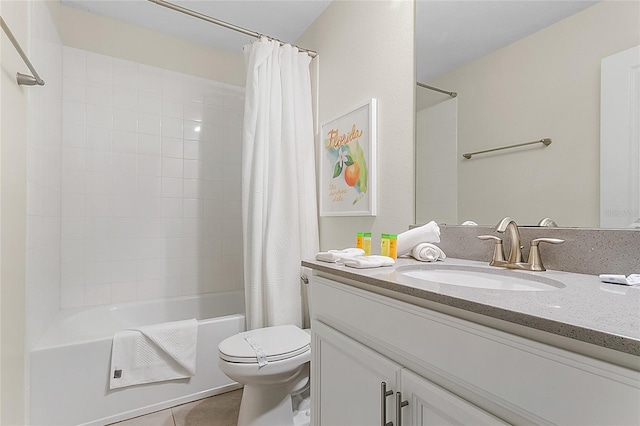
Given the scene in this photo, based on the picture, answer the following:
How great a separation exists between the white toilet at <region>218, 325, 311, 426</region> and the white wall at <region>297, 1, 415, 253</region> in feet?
2.14

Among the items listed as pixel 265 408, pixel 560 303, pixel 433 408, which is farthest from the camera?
pixel 265 408

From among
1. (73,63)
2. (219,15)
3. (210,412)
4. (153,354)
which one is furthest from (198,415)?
(219,15)

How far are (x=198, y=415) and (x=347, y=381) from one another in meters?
1.25

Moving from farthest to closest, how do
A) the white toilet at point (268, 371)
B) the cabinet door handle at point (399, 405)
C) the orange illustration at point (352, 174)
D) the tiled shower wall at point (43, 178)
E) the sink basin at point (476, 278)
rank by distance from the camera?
the orange illustration at point (352, 174) < the tiled shower wall at point (43, 178) < the white toilet at point (268, 371) < the sink basin at point (476, 278) < the cabinet door handle at point (399, 405)

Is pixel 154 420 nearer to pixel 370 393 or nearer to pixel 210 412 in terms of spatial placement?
pixel 210 412

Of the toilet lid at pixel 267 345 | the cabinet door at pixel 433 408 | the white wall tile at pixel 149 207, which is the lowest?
the toilet lid at pixel 267 345

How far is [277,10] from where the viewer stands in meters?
2.18

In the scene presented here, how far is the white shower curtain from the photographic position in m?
1.94

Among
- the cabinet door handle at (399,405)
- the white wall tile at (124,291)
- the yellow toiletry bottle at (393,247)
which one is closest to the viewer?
the cabinet door handle at (399,405)

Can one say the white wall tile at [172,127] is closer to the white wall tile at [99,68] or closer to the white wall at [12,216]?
the white wall tile at [99,68]

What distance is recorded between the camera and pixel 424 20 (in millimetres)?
1442

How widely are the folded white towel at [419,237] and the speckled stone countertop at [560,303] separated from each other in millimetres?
346

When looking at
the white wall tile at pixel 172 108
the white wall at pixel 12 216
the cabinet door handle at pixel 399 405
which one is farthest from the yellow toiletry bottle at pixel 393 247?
the white wall tile at pixel 172 108

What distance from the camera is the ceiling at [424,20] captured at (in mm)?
1094
